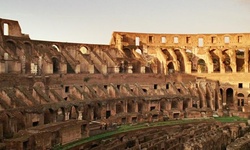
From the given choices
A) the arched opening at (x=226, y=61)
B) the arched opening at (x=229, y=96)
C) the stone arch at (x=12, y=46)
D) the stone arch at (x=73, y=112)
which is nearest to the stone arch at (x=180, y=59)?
the arched opening at (x=226, y=61)

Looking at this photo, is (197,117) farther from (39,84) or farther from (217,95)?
(39,84)

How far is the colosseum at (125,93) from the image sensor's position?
72.5 feet

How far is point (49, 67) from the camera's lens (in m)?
33.3

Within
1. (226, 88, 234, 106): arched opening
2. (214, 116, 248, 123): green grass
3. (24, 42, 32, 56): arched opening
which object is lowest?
(214, 116, 248, 123): green grass

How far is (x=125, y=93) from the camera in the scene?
34281mm

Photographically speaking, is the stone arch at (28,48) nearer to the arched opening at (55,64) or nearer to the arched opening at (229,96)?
the arched opening at (55,64)

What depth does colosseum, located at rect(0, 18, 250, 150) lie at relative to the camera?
22.1 meters

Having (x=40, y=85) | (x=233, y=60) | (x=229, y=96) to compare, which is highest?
(x=233, y=60)

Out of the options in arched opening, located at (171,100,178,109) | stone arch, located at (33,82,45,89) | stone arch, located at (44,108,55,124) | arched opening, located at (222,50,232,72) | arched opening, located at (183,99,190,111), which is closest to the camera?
stone arch, located at (44,108,55,124)

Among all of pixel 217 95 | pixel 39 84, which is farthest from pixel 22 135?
pixel 217 95

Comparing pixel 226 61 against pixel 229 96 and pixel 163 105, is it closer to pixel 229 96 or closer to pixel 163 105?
pixel 229 96

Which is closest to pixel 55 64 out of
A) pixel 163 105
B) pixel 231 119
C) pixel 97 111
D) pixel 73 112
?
pixel 97 111

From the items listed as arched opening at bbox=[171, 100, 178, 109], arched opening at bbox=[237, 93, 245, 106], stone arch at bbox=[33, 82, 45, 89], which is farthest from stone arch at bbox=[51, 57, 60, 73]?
arched opening at bbox=[237, 93, 245, 106]

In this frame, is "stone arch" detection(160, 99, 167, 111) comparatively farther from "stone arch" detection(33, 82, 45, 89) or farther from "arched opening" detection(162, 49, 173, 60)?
"stone arch" detection(33, 82, 45, 89)
